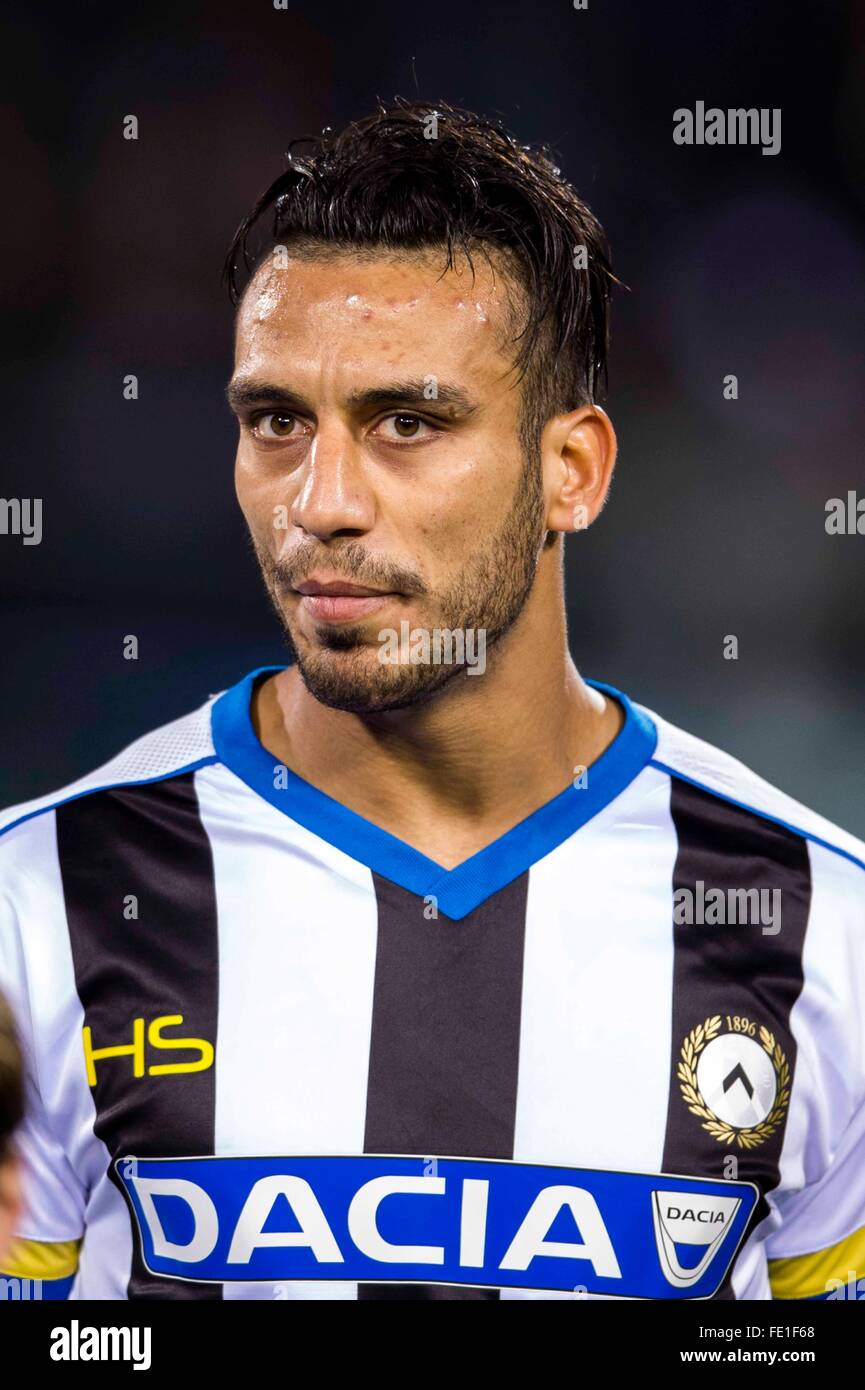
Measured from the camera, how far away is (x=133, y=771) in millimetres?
2195

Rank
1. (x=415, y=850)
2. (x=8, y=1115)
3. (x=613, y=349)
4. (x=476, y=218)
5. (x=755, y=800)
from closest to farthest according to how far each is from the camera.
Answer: (x=8, y=1115)
(x=476, y=218)
(x=415, y=850)
(x=755, y=800)
(x=613, y=349)

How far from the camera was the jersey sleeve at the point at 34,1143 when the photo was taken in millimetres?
2014

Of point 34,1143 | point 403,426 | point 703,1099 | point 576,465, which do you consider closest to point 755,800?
point 703,1099

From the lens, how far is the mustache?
1.88 metres

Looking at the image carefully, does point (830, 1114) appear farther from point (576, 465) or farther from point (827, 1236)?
point (576, 465)

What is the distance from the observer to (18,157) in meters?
3.15

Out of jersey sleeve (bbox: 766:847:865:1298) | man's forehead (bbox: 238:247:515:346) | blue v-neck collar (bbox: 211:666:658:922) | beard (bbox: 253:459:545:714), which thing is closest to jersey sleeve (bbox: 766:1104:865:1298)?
jersey sleeve (bbox: 766:847:865:1298)

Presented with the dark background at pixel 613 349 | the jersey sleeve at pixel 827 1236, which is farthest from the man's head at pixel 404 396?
the dark background at pixel 613 349

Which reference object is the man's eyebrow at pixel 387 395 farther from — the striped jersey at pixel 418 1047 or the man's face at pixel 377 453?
the striped jersey at pixel 418 1047

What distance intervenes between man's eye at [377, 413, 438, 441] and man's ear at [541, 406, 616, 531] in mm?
218

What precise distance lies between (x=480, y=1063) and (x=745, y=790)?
59 centimetres

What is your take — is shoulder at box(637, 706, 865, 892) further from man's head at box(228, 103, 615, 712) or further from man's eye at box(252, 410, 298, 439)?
man's eye at box(252, 410, 298, 439)

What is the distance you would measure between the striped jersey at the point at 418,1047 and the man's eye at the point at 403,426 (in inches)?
20.3

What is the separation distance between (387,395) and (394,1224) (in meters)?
1.05
